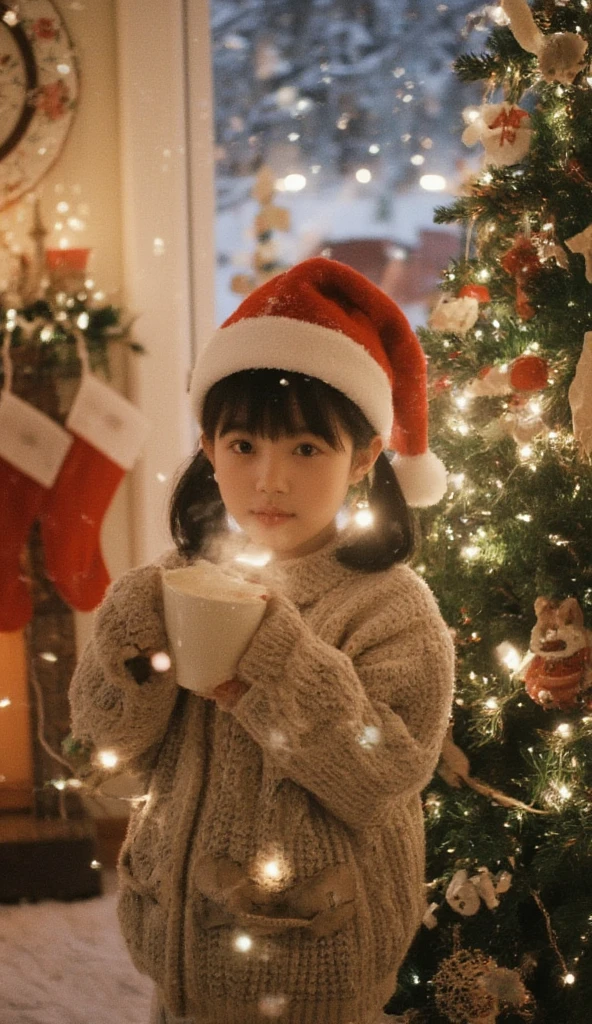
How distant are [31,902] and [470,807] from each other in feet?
3.99

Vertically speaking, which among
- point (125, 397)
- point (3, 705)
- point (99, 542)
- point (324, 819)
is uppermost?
point (324, 819)

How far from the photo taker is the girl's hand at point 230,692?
106 cm

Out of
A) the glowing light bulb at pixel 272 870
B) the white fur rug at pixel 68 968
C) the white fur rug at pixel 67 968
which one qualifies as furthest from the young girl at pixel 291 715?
the white fur rug at pixel 67 968

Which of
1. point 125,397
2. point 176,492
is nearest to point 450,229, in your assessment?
point 125,397

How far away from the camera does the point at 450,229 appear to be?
2371mm

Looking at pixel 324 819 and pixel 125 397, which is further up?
pixel 324 819

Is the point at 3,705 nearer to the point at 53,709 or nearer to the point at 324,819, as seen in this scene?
the point at 53,709

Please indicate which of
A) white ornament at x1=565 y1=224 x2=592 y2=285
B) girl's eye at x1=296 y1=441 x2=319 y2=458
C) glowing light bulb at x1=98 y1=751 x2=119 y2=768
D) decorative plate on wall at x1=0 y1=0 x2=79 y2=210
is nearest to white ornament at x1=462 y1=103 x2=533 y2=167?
white ornament at x1=565 y1=224 x2=592 y2=285

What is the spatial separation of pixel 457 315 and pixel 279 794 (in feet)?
2.63

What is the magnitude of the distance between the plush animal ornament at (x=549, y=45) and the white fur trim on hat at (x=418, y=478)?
512mm

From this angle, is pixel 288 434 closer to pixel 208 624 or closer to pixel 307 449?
pixel 307 449

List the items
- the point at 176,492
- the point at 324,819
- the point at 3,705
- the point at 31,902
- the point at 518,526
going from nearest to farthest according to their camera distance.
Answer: the point at 324,819 → the point at 176,492 → the point at 518,526 → the point at 31,902 → the point at 3,705

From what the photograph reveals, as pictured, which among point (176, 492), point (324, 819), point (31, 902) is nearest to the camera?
point (324, 819)

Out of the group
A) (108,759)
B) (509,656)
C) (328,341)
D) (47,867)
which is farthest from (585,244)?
(47,867)
